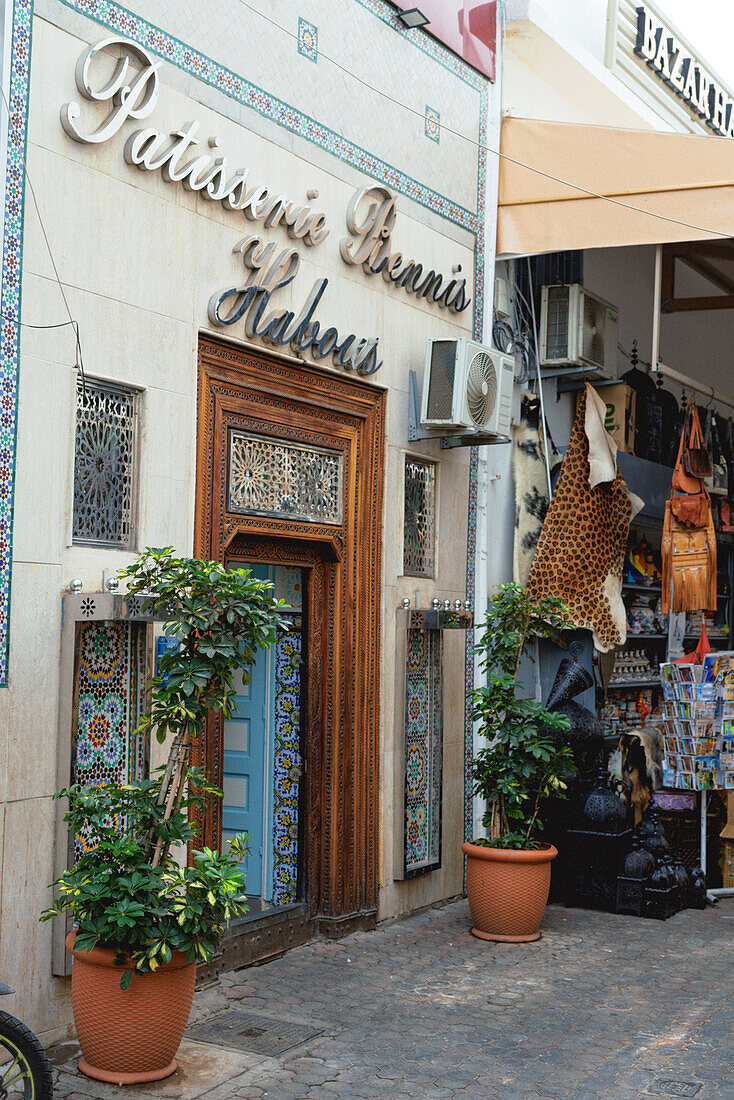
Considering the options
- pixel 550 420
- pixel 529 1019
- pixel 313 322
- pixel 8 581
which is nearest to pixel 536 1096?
pixel 529 1019

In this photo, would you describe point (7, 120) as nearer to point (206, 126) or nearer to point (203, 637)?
point (206, 126)

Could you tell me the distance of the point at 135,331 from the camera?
221 inches

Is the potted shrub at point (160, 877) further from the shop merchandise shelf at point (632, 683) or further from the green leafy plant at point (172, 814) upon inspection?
the shop merchandise shelf at point (632, 683)

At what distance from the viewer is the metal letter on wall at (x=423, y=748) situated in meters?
7.84

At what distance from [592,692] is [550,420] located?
215 centimetres

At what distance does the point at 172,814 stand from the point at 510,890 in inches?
117

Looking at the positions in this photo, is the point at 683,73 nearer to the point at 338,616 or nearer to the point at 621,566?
the point at 621,566

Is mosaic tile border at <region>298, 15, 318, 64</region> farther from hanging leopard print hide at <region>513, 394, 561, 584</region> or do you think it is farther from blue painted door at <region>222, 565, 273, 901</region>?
hanging leopard print hide at <region>513, 394, 561, 584</region>

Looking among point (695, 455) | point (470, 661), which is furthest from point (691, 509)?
point (470, 661)

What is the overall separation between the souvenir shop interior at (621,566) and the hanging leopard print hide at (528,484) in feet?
0.04

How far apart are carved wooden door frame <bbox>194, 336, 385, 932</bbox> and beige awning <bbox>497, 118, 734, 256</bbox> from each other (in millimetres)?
1971

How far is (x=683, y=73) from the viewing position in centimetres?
1175

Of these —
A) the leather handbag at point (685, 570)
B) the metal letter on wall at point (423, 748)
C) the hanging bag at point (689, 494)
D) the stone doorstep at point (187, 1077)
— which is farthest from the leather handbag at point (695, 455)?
the stone doorstep at point (187, 1077)

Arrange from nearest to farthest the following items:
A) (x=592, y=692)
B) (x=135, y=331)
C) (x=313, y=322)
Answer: (x=135, y=331) → (x=313, y=322) → (x=592, y=692)
